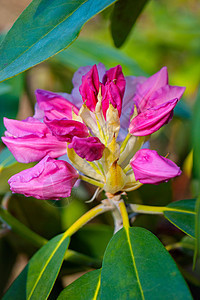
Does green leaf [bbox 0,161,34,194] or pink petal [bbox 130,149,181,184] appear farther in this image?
green leaf [bbox 0,161,34,194]

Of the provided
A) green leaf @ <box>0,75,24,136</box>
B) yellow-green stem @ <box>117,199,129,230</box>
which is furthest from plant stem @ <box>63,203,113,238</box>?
green leaf @ <box>0,75,24,136</box>

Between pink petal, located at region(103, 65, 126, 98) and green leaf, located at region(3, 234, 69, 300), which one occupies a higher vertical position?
pink petal, located at region(103, 65, 126, 98)

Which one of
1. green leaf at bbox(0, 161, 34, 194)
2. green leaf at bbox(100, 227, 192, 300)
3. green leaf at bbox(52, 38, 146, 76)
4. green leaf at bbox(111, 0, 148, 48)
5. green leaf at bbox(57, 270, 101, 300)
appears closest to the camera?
green leaf at bbox(100, 227, 192, 300)

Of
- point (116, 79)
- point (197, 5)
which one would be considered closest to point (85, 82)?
point (116, 79)

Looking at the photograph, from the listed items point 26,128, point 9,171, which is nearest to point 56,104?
point 26,128

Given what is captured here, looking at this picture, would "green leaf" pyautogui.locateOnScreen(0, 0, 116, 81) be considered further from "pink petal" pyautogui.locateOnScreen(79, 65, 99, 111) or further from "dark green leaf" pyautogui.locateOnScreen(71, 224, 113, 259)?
"dark green leaf" pyautogui.locateOnScreen(71, 224, 113, 259)
